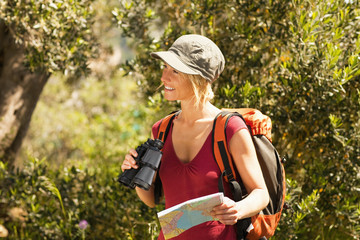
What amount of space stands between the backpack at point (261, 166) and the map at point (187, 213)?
0.27 metres

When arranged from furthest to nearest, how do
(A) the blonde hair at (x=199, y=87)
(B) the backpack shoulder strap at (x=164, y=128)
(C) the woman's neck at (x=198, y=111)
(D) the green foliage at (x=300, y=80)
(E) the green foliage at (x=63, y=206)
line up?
(E) the green foliage at (x=63, y=206)
(D) the green foliage at (x=300, y=80)
(B) the backpack shoulder strap at (x=164, y=128)
(C) the woman's neck at (x=198, y=111)
(A) the blonde hair at (x=199, y=87)

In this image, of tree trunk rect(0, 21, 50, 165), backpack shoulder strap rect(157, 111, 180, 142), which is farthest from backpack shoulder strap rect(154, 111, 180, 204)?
tree trunk rect(0, 21, 50, 165)

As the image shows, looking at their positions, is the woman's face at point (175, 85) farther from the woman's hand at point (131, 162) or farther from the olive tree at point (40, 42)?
the olive tree at point (40, 42)

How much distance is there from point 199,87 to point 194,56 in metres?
0.17

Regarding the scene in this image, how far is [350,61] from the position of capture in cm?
370

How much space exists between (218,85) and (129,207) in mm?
1539

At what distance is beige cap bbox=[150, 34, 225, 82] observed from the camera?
2.50m

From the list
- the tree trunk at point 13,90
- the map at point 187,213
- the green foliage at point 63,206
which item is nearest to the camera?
the map at point 187,213

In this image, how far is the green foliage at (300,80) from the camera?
393cm

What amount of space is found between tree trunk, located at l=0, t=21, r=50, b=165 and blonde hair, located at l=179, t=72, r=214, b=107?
3.51 m

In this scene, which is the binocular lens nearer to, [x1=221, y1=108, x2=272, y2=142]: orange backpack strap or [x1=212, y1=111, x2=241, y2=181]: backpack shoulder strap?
[x1=212, y1=111, x2=241, y2=181]: backpack shoulder strap

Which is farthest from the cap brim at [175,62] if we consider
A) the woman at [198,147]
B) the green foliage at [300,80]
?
the green foliage at [300,80]

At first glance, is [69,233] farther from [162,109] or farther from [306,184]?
[306,184]

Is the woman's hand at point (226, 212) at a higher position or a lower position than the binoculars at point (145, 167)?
lower
